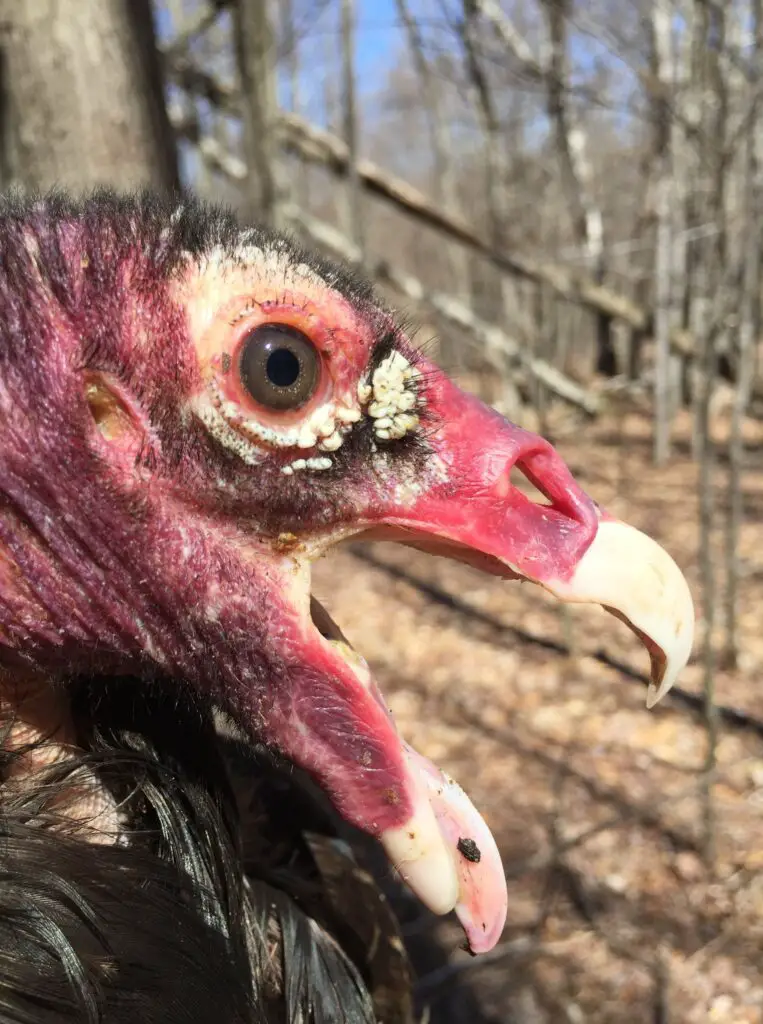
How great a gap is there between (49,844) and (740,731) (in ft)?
10.2

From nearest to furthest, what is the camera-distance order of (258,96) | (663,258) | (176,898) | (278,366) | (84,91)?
(278,366) → (176,898) → (84,91) → (258,96) → (663,258)

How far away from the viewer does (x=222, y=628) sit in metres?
0.99

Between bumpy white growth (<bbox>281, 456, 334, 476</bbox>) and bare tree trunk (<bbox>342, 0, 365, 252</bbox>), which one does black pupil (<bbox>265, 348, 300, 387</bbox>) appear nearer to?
bumpy white growth (<bbox>281, 456, 334, 476</bbox>)

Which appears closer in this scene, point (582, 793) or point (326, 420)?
point (326, 420)

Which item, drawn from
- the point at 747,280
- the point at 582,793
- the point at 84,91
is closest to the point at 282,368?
the point at 84,91

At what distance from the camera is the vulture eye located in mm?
922

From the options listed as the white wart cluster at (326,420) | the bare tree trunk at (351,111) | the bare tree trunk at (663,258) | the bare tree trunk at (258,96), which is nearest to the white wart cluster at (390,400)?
the white wart cluster at (326,420)

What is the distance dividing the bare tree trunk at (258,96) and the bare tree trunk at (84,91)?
5.28 feet

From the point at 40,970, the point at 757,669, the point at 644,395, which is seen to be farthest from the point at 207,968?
the point at 644,395

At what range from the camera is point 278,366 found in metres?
0.93

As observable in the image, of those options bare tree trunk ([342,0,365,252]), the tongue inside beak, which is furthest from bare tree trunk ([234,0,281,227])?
the tongue inside beak

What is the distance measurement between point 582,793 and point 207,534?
8.80 feet

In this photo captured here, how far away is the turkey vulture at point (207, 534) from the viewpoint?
0.93m

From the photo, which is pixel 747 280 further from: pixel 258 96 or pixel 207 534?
pixel 258 96
